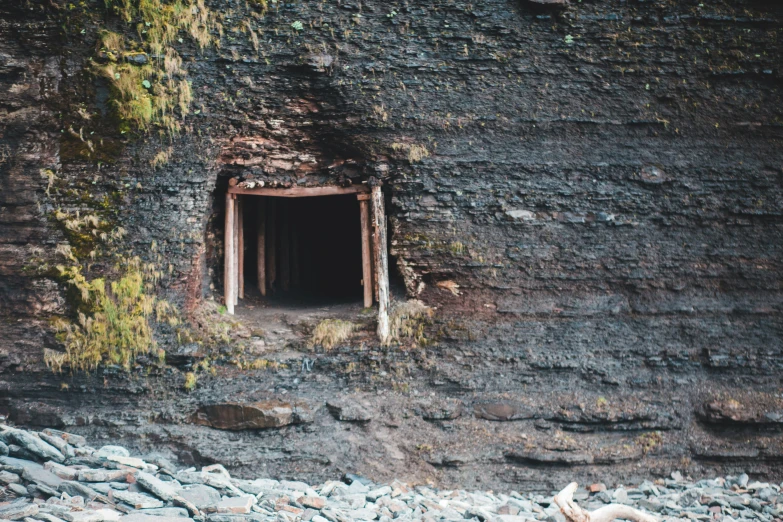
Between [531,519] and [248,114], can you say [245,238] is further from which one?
[531,519]

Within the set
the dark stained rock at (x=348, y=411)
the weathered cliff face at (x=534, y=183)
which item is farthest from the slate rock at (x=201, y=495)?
the dark stained rock at (x=348, y=411)

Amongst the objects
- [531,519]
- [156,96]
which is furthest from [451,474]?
[156,96]

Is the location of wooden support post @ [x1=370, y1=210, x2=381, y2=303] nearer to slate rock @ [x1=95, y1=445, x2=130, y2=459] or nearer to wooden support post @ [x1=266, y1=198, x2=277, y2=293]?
wooden support post @ [x1=266, y1=198, x2=277, y2=293]

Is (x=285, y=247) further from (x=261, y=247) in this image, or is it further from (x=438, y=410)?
(x=438, y=410)

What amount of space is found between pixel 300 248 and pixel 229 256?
6.87 ft

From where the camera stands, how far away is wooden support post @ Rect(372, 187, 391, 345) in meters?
6.90

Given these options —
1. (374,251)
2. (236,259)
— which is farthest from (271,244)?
(374,251)

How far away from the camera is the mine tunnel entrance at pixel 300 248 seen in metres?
8.33

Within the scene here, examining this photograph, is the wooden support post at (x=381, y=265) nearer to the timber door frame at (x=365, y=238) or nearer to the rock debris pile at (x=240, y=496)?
the timber door frame at (x=365, y=238)

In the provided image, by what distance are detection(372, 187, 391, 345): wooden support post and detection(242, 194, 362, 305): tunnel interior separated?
1.53 m

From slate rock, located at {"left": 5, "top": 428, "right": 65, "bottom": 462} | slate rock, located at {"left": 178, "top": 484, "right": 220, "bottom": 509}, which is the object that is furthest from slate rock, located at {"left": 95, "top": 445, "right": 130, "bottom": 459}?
slate rock, located at {"left": 178, "top": 484, "right": 220, "bottom": 509}

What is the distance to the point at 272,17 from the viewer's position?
6879 mm

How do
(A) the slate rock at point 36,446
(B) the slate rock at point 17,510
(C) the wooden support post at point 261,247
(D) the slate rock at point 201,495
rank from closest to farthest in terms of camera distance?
(B) the slate rock at point 17,510
(D) the slate rock at point 201,495
(A) the slate rock at point 36,446
(C) the wooden support post at point 261,247

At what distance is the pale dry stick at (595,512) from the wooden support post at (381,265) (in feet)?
8.12
